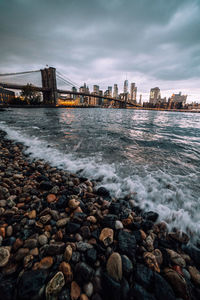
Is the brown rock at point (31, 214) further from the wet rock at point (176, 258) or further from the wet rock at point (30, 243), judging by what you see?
the wet rock at point (176, 258)

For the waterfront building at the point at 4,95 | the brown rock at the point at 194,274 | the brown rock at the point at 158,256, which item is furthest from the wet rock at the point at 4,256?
the waterfront building at the point at 4,95

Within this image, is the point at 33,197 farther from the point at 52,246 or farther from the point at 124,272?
the point at 124,272

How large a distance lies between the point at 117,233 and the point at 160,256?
1.77 ft

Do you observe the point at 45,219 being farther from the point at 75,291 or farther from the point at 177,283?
the point at 177,283

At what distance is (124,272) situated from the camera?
4.05ft

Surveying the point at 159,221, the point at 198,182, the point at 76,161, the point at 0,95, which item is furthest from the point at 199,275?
the point at 0,95

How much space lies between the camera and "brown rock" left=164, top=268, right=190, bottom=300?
111cm

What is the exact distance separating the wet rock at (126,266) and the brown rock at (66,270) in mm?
538

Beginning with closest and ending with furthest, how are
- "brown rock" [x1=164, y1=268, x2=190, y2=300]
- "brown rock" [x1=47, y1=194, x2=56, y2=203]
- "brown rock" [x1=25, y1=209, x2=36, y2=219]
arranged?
1. "brown rock" [x1=164, y1=268, x2=190, y2=300]
2. "brown rock" [x1=25, y1=209, x2=36, y2=219]
3. "brown rock" [x1=47, y1=194, x2=56, y2=203]

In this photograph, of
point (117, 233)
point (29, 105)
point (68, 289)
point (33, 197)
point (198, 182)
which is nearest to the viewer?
point (68, 289)

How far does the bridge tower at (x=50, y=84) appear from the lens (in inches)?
2378

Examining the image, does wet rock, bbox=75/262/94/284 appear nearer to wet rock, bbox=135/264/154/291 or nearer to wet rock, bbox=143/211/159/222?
wet rock, bbox=135/264/154/291

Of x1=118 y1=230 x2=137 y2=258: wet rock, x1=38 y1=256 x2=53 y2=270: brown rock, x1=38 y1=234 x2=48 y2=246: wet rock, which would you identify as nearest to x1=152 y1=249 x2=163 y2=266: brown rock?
x1=118 y1=230 x2=137 y2=258: wet rock

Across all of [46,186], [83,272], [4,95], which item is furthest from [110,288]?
[4,95]
